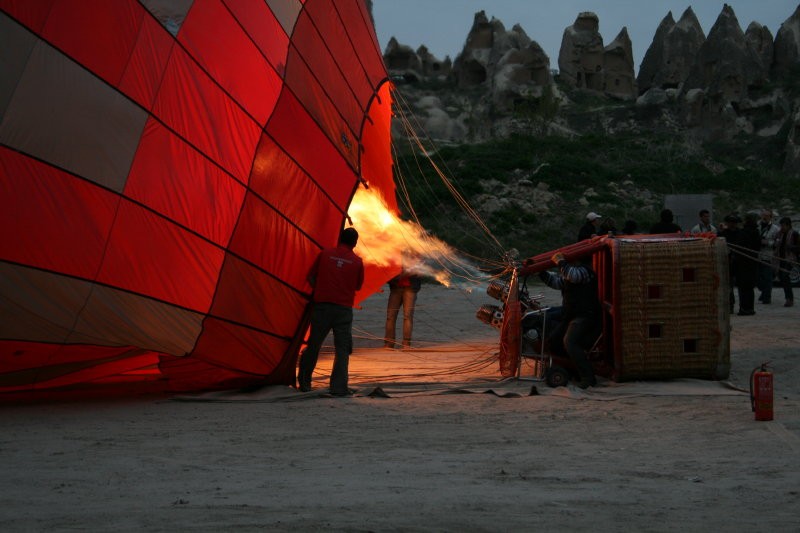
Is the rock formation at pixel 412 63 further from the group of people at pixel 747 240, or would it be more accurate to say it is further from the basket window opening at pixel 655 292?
the basket window opening at pixel 655 292

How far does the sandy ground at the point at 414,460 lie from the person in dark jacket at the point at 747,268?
373 cm

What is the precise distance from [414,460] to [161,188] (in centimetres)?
295

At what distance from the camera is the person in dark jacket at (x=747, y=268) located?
12789mm

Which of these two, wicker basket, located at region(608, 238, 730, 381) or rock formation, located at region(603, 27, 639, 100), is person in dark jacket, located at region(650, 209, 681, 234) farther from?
rock formation, located at region(603, 27, 639, 100)

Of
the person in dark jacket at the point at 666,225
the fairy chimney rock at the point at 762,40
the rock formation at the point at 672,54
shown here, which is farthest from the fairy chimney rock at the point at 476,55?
the person in dark jacket at the point at 666,225

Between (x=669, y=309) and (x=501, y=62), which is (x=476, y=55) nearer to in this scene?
(x=501, y=62)

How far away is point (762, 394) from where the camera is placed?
6602 mm

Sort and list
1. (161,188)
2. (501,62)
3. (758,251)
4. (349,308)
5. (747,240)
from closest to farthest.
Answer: (161,188)
(349,308)
(758,251)
(747,240)
(501,62)

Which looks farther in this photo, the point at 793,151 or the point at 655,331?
the point at 793,151

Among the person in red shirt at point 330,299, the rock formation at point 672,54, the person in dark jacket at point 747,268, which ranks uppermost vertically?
the rock formation at point 672,54

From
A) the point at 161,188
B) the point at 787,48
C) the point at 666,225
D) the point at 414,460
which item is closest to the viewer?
the point at 414,460

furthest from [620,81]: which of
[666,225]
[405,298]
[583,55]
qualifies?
[405,298]

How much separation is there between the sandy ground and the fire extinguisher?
9 centimetres

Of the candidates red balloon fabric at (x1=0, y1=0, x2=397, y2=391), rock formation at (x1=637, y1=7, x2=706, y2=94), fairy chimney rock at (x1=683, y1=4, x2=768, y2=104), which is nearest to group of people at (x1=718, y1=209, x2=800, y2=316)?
red balloon fabric at (x1=0, y1=0, x2=397, y2=391)
